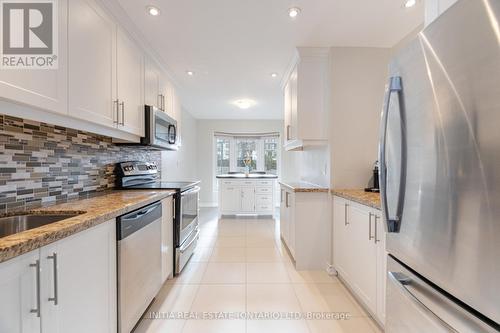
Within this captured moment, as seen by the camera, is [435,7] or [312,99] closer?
[435,7]

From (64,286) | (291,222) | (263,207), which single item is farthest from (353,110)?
(263,207)

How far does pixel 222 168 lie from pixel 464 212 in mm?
6477

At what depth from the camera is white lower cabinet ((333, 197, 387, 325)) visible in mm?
1716

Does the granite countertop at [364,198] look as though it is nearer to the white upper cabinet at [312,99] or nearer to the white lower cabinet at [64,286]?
the white upper cabinet at [312,99]

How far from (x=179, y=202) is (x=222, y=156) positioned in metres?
4.61

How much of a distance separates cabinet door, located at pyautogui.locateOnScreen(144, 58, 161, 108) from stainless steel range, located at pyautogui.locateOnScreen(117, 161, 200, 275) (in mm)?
753

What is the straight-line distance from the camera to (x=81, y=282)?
1.13 metres

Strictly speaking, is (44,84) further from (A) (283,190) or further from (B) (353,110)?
(A) (283,190)

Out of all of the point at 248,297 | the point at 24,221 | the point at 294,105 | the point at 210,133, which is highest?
the point at 210,133

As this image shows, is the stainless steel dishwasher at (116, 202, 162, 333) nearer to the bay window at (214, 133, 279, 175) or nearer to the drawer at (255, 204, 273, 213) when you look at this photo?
the drawer at (255, 204, 273, 213)

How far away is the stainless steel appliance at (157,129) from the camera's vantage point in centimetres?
260

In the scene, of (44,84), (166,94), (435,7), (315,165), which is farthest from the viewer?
(315,165)

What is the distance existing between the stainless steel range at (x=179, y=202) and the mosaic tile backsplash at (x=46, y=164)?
28 cm

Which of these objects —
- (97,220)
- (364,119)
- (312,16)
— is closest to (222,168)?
(364,119)
